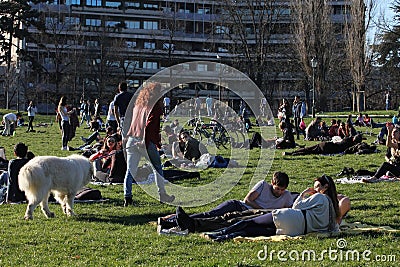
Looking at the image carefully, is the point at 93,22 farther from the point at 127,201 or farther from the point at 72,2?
the point at 127,201

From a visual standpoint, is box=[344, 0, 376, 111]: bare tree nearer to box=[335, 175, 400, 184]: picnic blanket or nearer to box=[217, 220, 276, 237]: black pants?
box=[335, 175, 400, 184]: picnic blanket

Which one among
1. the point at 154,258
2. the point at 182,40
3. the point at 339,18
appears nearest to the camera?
the point at 154,258

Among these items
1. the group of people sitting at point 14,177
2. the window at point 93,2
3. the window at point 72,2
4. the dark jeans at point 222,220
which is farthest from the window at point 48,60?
the dark jeans at point 222,220

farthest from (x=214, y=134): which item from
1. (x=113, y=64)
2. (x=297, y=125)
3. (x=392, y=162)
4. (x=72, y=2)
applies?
(x=72, y=2)

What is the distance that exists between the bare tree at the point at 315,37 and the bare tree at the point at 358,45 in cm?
219

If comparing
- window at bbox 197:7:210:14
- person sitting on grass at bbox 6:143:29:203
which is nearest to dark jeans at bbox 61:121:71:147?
person sitting on grass at bbox 6:143:29:203

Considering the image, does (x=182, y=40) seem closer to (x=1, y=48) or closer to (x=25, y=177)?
(x=1, y=48)

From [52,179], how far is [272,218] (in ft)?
11.0

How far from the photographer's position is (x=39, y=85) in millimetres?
69438

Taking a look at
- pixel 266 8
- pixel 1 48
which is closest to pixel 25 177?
pixel 266 8

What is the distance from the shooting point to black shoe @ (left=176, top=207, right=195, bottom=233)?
8.04 meters

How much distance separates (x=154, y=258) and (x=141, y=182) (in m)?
6.02

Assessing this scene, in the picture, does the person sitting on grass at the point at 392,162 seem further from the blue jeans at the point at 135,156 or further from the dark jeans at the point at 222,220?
the dark jeans at the point at 222,220

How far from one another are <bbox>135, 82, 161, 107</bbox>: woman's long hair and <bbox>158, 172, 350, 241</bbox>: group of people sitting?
225 centimetres
